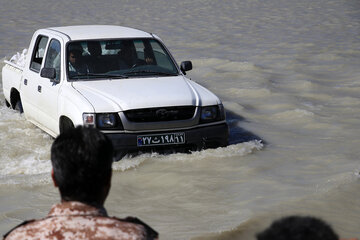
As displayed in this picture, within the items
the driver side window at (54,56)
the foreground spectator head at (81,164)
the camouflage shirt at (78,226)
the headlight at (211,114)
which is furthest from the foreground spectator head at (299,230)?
the driver side window at (54,56)

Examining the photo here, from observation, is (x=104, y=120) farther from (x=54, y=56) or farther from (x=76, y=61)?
(x=54, y=56)

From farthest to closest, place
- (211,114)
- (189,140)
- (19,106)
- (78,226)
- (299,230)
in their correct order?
(19,106)
(211,114)
(189,140)
(78,226)
(299,230)

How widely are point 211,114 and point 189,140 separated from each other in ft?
1.34

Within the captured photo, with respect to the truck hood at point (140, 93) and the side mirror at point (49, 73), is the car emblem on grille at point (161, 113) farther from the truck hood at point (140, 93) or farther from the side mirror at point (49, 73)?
the side mirror at point (49, 73)

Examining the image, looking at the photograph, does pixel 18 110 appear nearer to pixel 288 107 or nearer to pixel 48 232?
pixel 288 107

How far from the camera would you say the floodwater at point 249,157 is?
661 centimetres

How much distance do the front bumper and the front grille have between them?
0.45 feet

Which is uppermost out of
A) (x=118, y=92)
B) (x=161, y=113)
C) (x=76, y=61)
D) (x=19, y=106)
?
(x=76, y=61)

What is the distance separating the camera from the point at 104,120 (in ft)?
26.1

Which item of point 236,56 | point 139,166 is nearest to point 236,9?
point 236,56

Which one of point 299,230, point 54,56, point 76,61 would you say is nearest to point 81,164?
point 299,230

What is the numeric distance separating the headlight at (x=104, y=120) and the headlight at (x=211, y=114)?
93 centimetres

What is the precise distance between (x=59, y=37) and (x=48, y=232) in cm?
701

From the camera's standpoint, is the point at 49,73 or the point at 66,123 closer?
the point at 66,123
